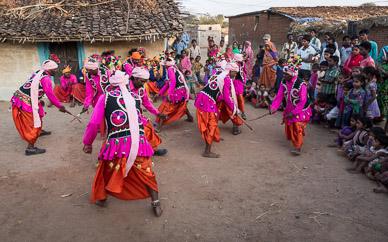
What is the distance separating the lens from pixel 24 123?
5.55m

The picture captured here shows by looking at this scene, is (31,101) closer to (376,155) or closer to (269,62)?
(376,155)

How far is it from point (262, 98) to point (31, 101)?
6.00 meters

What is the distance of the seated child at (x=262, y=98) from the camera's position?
29.2 ft

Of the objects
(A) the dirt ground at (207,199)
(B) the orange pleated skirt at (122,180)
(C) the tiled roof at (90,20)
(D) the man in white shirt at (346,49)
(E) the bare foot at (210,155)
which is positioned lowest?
(A) the dirt ground at (207,199)

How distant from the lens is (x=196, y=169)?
5.00m

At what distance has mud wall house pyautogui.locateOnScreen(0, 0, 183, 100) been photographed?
9422 mm

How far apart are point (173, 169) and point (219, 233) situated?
1780 mm

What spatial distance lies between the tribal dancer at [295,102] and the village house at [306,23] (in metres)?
6.43

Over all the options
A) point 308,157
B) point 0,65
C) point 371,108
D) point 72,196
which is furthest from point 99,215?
point 0,65

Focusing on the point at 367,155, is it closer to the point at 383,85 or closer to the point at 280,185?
the point at 280,185

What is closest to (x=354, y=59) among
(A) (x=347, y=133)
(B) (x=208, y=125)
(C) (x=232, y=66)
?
(A) (x=347, y=133)

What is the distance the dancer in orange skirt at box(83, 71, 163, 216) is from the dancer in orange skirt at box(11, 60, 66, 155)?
2.34 m

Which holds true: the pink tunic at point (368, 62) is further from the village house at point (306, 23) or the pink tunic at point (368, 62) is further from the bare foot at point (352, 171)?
the village house at point (306, 23)

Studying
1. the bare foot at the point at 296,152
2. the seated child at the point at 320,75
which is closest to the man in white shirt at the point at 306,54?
the seated child at the point at 320,75
